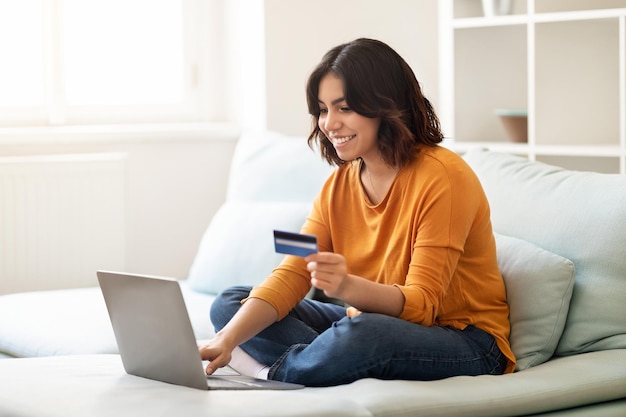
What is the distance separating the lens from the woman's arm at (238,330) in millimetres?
1887

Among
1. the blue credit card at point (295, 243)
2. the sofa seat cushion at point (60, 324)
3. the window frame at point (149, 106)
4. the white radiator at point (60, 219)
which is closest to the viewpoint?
the blue credit card at point (295, 243)

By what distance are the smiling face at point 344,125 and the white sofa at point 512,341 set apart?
0.39 metres

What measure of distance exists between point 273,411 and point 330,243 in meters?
0.64

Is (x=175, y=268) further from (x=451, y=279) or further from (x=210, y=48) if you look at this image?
(x=451, y=279)

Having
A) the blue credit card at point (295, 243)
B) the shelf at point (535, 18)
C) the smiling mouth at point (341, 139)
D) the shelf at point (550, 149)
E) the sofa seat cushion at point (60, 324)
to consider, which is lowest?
the sofa seat cushion at point (60, 324)

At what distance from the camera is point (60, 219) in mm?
3270

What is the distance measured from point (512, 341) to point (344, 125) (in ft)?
1.81

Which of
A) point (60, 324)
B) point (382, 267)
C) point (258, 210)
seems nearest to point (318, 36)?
point (258, 210)

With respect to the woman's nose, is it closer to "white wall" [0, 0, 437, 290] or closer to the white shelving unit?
the white shelving unit

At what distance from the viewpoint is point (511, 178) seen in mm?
2240

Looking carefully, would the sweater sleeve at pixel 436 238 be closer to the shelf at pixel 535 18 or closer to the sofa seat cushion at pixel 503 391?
the sofa seat cushion at pixel 503 391

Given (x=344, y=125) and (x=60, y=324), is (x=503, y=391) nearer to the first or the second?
(x=344, y=125)

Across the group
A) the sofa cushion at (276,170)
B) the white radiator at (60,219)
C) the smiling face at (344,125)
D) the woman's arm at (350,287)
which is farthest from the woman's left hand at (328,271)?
the white radiator at (60,219)

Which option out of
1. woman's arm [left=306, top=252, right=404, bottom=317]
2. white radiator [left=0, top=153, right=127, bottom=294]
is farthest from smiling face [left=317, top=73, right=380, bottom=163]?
white radiator [left=0, top=153, right=127, bottom=294]
